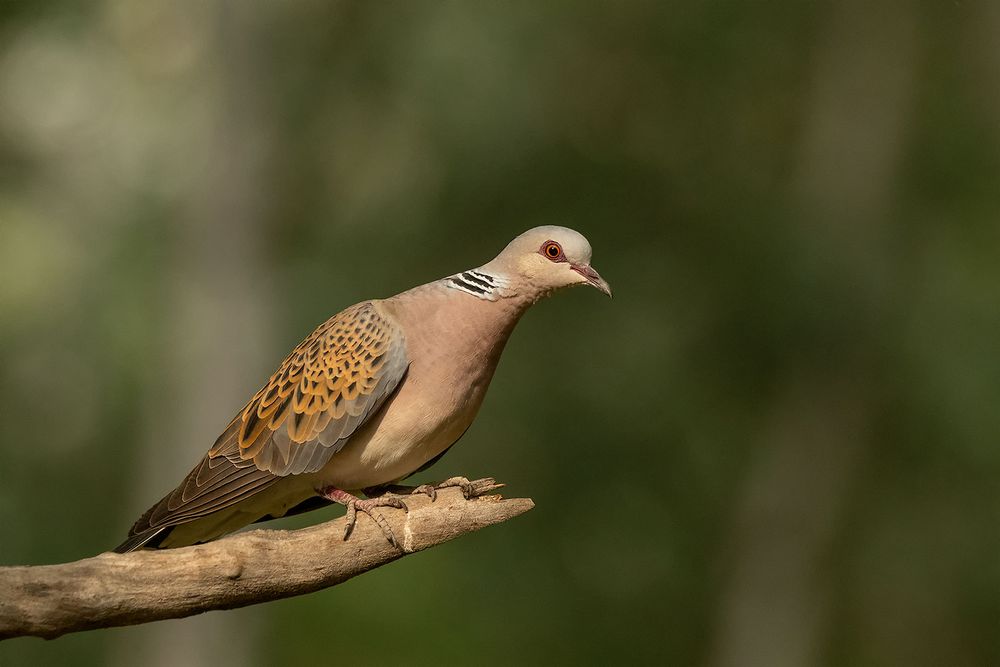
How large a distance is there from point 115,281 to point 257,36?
5405mm

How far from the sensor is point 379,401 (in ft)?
13.4

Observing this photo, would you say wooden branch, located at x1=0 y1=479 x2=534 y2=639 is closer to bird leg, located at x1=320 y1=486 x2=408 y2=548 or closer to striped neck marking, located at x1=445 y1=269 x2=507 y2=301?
bird leg, located at x1=320 y1=486 x2=408 y2=548

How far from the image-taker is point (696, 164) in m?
12.5

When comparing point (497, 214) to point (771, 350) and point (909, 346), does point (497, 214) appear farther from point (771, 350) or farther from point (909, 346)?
point (909, 346)

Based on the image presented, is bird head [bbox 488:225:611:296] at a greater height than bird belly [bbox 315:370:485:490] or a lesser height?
greater

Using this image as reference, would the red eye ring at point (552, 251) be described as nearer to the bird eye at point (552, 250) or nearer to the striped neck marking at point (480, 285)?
the bird eye at point (552, 250)

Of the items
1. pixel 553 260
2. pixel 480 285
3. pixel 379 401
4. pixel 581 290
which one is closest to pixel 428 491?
pixel 379 401

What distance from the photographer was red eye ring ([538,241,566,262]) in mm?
3904

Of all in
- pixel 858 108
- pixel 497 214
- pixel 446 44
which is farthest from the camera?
pixel 858 108

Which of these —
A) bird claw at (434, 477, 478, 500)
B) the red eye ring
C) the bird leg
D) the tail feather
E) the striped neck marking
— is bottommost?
the tail feather

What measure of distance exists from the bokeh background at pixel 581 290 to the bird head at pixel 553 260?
647 cm

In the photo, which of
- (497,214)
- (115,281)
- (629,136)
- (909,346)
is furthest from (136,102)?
(909,346)

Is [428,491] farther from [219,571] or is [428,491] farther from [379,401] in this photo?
[219,571]

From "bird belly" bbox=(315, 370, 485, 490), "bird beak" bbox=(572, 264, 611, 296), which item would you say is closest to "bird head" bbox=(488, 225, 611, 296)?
"bird beak" bbox=(572, 264, 611, 296)
